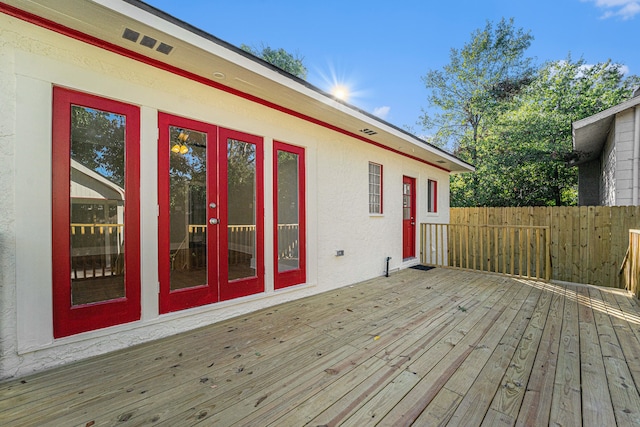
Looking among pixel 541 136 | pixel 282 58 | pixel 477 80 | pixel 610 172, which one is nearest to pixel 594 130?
pixel 610 172

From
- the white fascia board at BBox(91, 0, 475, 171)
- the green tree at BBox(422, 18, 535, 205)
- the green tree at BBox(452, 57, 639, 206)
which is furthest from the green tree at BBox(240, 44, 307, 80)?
the white fascia board at BBox(91, 0, 475, 171)

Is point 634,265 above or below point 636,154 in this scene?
below

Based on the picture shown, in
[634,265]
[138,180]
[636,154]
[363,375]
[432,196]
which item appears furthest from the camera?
[432,196]

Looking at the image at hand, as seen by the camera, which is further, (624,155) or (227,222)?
(624,155)

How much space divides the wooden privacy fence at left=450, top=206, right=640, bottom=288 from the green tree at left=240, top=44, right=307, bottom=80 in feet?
39.3

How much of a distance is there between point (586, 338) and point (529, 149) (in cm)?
947

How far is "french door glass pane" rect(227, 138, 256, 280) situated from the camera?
3092 mm

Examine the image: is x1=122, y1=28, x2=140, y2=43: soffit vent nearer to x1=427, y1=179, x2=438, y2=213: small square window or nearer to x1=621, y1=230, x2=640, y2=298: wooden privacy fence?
x1=621, y1=230, x2=640, y2=298: wooden privacy fence

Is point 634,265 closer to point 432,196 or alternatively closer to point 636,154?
point 636,154

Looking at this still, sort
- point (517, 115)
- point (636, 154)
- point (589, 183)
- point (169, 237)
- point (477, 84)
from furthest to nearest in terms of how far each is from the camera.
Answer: point (477, 84) < point (517, 115) < point (589, 183) < point (636, 154) < point (169, 237)

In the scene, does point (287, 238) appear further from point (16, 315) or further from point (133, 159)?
point (16, 315)

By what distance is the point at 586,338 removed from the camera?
100 inches

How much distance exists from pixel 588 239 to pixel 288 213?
6477 millimetres

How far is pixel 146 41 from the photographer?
2256mm
